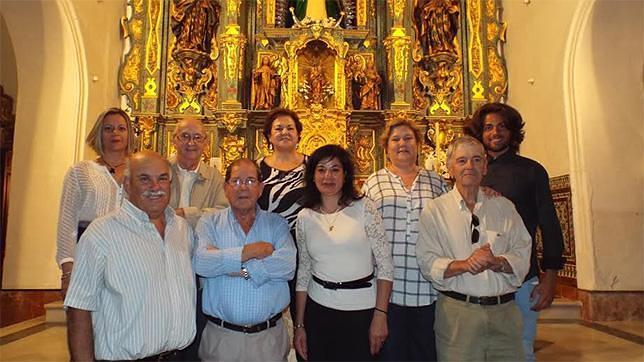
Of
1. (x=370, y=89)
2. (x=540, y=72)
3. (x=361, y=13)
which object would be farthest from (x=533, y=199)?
(x=361, y=13)

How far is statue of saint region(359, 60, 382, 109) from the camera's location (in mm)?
6805

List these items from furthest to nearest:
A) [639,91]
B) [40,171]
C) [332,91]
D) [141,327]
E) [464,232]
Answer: [332,91] < [40,171] < [639,91] < [464,232] < [141,327]

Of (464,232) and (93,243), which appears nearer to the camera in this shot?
(93,243)

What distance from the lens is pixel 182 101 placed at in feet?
22.8

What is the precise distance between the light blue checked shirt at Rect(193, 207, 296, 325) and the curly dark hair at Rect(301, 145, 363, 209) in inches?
10.3

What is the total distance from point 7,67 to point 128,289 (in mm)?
7448

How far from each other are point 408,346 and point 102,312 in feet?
4.25

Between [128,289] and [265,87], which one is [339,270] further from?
[265,87]

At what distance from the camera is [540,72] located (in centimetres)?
589

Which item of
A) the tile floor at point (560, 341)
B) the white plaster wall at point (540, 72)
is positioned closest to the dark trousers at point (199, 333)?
the tile floor at point (560, 341)

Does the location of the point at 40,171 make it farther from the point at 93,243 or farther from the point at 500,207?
the point at 500,207

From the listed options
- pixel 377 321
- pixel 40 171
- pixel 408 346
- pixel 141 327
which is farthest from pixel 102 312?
pixel 40 171

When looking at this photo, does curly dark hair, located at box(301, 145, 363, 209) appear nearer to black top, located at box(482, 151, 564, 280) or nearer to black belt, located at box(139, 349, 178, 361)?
black top, located at box(482, 151, 564, 280)

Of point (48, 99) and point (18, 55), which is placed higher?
point (18, 55)
